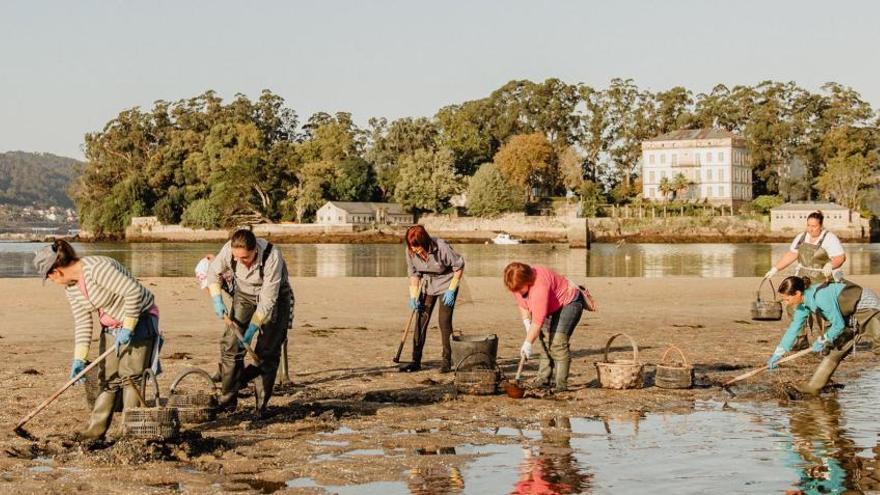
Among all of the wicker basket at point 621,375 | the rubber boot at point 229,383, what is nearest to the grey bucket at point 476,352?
the wicker basket at point 621,375

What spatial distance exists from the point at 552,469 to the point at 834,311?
381cm

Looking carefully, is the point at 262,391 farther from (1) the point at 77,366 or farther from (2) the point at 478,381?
(2) the point at 478,381

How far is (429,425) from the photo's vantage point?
35.1ft

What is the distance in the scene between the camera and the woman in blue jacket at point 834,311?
11.1m

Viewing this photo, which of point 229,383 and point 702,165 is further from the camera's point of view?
point 702,165

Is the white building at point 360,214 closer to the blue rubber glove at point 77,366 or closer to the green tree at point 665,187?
the green tree at point 665,187

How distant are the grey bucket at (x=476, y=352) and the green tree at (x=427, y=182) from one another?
351 ft

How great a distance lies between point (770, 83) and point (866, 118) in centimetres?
1071

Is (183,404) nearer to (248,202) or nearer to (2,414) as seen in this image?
(2,414)

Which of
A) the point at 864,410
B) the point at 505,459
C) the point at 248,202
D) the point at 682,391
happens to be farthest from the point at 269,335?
the point at 248,202

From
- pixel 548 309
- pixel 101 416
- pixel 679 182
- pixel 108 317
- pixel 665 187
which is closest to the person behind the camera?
pixel 108 317

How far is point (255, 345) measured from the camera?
10.5m

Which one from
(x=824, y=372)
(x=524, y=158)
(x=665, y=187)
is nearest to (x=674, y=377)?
(x=824, y=372)

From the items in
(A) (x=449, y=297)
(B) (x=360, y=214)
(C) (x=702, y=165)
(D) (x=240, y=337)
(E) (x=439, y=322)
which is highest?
(C) (x=702, y=165)
